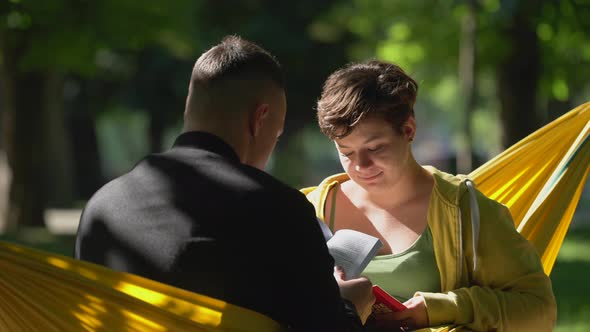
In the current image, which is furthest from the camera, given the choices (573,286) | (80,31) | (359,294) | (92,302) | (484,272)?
(80,31)

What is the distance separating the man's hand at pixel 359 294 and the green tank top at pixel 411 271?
20.4 inches

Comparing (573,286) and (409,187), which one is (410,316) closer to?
(409,187)

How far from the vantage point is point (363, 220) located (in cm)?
364

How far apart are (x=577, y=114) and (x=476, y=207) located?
4.32ft

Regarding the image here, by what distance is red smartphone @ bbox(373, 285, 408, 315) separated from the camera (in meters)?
3.12

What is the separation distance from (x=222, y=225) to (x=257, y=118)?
39 centimetres

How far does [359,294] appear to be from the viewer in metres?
2.87

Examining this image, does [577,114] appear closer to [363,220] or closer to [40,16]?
[363,220]

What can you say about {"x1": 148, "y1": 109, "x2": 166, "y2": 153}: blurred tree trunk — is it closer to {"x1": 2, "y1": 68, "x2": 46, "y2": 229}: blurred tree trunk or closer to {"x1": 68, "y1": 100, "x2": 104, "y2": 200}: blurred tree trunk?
{"x1": 68, "y1": 100, "x2": 104, "y2": 200}: blurred tree trunk

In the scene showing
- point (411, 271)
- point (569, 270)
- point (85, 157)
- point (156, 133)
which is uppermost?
point (411, 271)

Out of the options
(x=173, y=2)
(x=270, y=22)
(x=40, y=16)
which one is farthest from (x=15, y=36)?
(x=270, y=22)

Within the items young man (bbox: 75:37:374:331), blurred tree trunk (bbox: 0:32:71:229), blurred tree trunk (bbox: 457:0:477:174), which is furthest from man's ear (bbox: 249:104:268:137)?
blurred tree trunk (bbox: 0:32:71:229)

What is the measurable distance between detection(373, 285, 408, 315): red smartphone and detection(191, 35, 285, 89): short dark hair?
2.38 ft

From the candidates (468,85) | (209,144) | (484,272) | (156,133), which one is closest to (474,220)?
(484,272)
